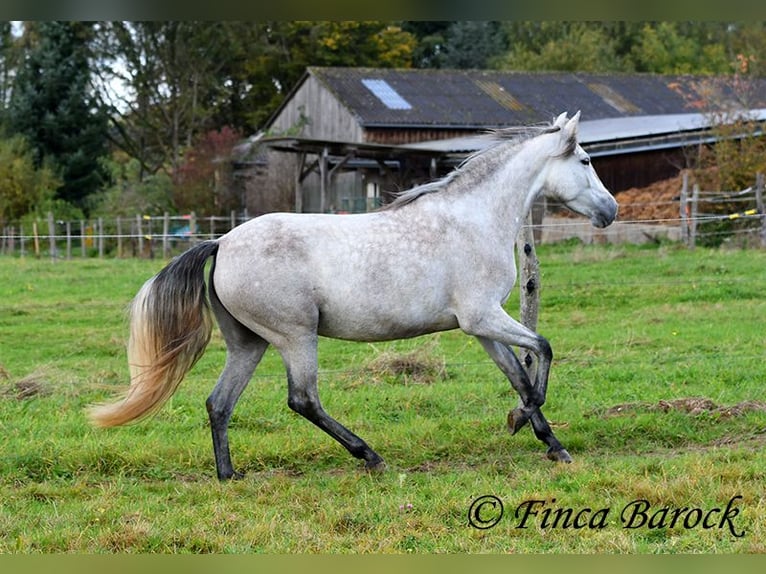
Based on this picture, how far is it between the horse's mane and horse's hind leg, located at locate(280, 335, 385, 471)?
3.66 ft

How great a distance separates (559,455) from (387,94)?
105 ft

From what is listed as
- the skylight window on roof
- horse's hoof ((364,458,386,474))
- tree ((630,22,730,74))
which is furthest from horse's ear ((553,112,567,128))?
tree ((630,22,730,74))

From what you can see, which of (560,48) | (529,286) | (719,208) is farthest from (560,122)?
(560,48)

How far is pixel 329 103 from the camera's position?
121 feet

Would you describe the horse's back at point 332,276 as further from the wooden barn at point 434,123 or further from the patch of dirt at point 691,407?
the wooden barn at point 434,123

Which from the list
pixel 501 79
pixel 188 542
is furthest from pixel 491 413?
pixel 501 79

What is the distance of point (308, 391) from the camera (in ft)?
20.4

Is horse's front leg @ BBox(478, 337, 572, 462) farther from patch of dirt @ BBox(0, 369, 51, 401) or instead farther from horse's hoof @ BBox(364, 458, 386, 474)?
patch of dirt @ BBox(0, 369, 51, 401)

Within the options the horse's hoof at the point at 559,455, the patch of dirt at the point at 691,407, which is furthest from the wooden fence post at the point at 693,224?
the horse's hoof at the point at 559,455

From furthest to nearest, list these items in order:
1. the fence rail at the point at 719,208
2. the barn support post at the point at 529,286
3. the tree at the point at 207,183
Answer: the tree at the point at 207,183, the fence rail at the point at 719,208, the barn support post at the point at 529,286

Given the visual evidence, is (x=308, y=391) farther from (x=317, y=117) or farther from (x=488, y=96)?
(x=488, y=96)

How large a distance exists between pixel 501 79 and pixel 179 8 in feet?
125

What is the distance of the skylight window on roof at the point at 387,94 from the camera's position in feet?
119

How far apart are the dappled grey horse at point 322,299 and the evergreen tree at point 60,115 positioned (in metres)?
32.6
